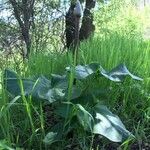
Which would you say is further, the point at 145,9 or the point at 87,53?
the point at 145,9

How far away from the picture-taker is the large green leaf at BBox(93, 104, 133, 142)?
1.76 meters

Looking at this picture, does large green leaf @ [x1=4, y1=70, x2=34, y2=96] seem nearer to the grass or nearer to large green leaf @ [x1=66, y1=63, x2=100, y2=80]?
the grass

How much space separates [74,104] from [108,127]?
0.59 ft

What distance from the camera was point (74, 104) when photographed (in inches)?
73.2

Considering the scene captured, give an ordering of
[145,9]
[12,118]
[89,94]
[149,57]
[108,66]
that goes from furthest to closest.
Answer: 1. [145,9]
2. [149,57]
3. [108,66]
4. [12,118]
5. [89,94]

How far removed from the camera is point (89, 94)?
204 centimetres

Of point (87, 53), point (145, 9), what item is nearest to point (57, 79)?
point (87, 53)

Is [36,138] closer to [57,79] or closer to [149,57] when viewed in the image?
[57,79]

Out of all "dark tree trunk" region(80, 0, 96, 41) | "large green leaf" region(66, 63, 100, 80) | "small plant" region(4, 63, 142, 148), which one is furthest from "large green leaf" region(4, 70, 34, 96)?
"dark tree trunk" region(80, 0, 96, 41)

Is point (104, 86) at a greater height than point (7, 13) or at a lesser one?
lesser

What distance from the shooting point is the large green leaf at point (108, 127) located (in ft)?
5.76

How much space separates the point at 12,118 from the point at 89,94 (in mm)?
425

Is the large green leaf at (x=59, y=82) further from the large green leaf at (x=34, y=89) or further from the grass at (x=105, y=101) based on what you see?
the grass at (x=105, y=101)

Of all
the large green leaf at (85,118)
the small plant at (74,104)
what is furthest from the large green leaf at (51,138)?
the large green leaf at (85,118)
